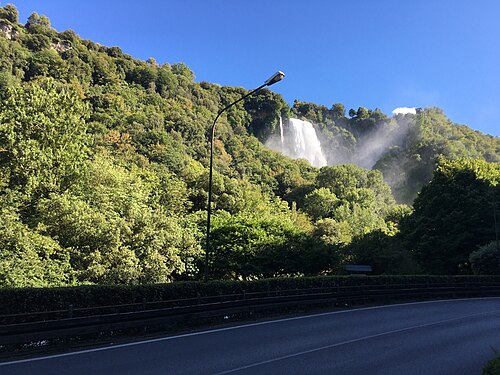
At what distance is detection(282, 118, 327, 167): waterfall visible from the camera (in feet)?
505

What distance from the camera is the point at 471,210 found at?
39.6 metres

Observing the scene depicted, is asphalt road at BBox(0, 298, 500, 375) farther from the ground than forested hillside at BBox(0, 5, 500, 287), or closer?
closer

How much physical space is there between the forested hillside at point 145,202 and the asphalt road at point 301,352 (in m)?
12.0

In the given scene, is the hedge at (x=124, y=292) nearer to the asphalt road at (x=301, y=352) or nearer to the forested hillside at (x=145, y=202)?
the asphalt road at (x=301, y=352)

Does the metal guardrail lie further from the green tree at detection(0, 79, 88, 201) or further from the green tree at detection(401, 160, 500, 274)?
the green tree at detection(401, 160, 500, 274)

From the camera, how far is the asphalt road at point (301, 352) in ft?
22.9

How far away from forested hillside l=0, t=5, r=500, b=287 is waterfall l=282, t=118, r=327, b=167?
176ft

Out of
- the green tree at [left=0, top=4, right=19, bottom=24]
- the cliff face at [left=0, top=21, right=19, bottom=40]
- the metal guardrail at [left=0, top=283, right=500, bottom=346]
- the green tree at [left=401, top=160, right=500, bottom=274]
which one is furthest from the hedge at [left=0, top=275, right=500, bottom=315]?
the green tree at [left=0, top=4, right=19, bottom=24]

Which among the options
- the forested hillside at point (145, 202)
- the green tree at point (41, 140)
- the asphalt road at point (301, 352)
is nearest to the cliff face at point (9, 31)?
the forested hillside at point (145, 202)

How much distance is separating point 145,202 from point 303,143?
133 m

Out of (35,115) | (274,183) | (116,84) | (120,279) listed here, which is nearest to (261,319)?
(120,279)

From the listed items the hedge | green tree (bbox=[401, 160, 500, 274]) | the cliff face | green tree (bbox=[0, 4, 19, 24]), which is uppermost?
green tree (bbox=[0, 4, 19, 24])

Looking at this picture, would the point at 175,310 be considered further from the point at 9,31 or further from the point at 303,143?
the point at 303,143

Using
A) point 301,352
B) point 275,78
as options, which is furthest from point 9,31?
point 301,352
